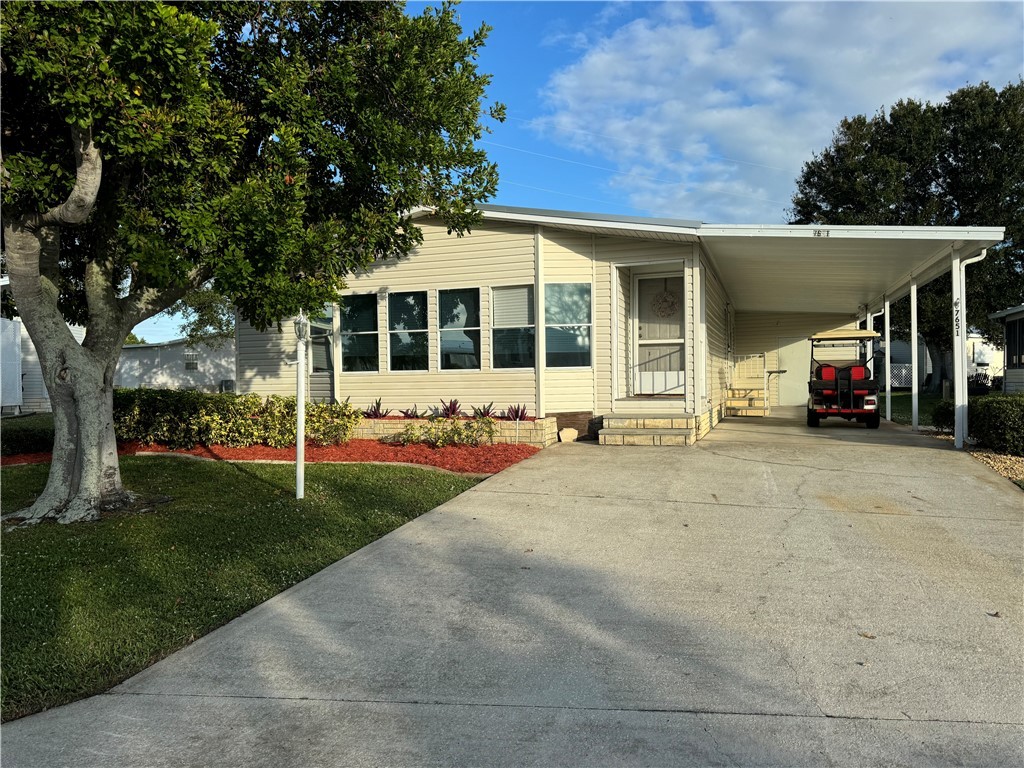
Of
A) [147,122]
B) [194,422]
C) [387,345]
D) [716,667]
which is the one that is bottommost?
[716,667]

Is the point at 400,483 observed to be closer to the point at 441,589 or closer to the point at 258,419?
the point at 441,589

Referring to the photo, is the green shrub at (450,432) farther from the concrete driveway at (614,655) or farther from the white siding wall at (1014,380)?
the white siding wall at (1014,380)

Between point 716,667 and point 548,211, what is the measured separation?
909 centimetres

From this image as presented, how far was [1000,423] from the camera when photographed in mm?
9539

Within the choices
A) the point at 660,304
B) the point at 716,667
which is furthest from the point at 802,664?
the point at 660,304

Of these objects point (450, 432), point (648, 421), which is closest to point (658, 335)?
point (648, 421)

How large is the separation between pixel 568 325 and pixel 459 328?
208 centimetres

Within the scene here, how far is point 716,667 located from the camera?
349 centimetres

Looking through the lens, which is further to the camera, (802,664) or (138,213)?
(138,213)

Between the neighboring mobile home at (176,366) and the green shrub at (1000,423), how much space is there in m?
25.9

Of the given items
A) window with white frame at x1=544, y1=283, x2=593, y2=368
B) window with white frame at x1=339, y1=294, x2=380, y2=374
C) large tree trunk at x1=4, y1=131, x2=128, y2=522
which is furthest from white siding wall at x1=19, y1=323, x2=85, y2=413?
large tree trunk at x1=4, y1=131, x2=128, y2=522

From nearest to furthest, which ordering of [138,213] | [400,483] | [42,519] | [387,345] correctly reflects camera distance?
1. [138,213]
2. [42,519]
3. [400,483]
4. [387,345]

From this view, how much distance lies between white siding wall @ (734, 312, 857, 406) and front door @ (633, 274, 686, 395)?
9474 millimetres

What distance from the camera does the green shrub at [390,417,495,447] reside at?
10.6 metres
